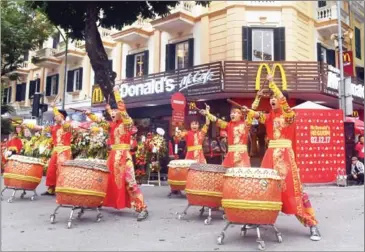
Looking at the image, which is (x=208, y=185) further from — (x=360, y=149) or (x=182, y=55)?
(x=182, y=55)

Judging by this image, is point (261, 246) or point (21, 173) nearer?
point (261, 246)

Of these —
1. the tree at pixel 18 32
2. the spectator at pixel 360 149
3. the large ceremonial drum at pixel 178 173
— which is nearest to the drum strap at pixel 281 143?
the large ceremonial drum at pixel 178 173

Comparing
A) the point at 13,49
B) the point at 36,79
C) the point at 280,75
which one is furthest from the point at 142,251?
the point at 36,79

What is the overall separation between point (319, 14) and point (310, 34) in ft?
4.96

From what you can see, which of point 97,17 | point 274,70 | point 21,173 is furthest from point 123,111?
point 274,70

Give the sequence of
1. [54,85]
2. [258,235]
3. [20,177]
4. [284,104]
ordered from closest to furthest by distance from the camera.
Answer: [258,235] → [284,104] → [20,177] → [54,85]

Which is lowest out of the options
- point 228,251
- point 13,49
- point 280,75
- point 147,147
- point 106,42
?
point 228,251

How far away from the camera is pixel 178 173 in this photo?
9.40 metres

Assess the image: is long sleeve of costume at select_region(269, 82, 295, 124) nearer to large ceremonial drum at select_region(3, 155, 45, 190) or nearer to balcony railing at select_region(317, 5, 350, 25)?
large ceremonial drum at select_region(3, 155, 45, 190)

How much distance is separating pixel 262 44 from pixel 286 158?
38.8ft

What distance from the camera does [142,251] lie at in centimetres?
452

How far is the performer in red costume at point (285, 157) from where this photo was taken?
17.5 feet

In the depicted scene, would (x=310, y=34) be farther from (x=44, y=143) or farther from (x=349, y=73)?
(x=44, y=143)

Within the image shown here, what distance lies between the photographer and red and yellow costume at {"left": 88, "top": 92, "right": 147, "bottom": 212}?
6.73 meters
